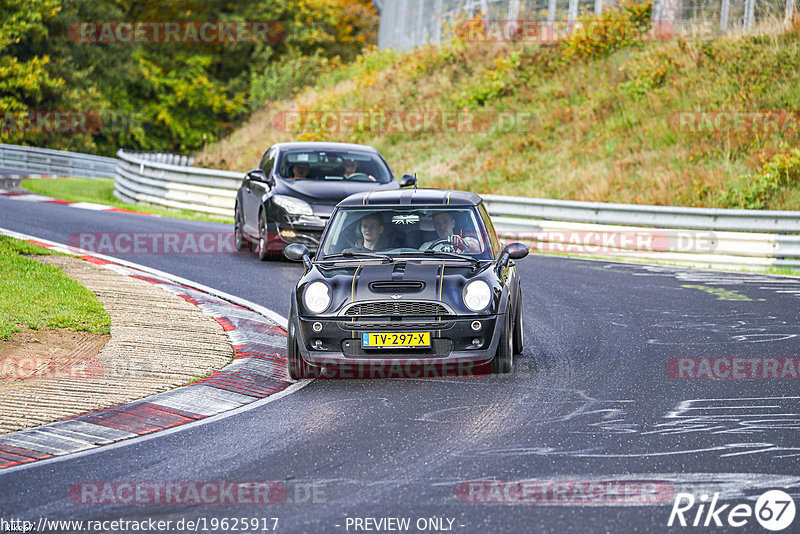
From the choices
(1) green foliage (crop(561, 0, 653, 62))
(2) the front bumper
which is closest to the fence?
(1) green foliage (crop(561, 0, 653, 62))

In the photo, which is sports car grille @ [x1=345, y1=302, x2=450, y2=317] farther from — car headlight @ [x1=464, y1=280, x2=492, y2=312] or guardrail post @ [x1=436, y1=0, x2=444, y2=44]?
guardrail post @ [x1=436, y1=0, x2=444, y2=44]

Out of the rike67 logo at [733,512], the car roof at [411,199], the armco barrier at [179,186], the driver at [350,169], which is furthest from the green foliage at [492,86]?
the rike67 logo at [733,512]

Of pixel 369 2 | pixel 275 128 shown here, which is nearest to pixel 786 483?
pixel 275 128

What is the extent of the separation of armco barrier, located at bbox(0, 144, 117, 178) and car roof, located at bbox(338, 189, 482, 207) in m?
31.7

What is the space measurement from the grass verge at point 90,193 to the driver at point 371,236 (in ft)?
46.0

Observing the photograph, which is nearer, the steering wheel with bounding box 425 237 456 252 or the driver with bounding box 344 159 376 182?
the steering wheel with bounding box 425 237 456 252

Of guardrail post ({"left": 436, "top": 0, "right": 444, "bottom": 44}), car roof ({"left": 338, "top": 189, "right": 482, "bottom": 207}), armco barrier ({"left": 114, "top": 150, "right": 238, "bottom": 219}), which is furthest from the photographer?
guardrail post ({"left": 436, "top": 0, "right": 444, "bottom": 44})

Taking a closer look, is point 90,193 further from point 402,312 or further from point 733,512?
point 733,512

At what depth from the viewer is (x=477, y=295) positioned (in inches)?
359

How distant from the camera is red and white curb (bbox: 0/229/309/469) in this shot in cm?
722

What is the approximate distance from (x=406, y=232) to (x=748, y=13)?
22.7 meters
